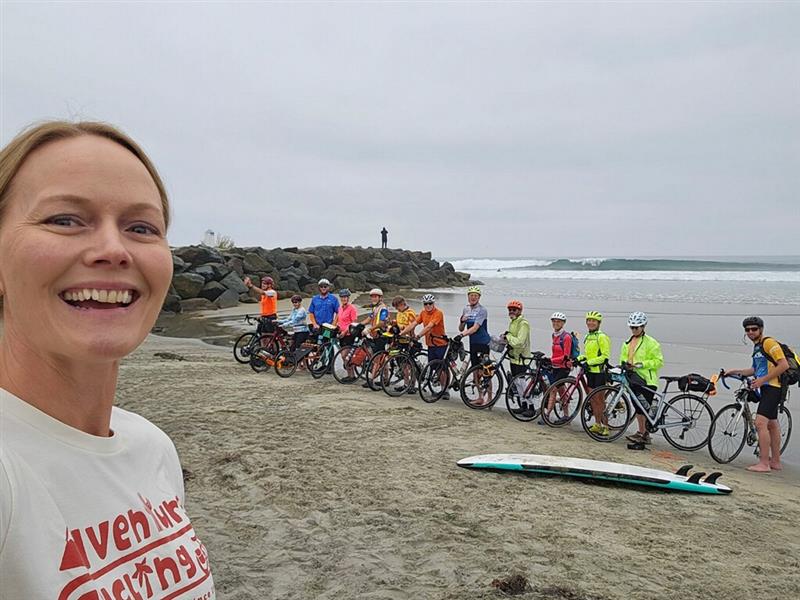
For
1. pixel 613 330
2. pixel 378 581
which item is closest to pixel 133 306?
pixel 378 581

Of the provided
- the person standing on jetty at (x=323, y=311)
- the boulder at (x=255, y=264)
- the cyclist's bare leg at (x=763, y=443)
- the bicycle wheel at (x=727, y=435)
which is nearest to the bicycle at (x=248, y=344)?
the person standing on jetty at (x=323, y=311)

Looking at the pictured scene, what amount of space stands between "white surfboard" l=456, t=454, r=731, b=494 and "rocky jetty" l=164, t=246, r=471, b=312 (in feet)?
51.0

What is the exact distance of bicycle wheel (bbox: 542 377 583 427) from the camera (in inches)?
337

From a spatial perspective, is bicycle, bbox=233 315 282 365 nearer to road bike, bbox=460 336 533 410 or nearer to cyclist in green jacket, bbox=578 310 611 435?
road bike, bbox=460 336 533 410

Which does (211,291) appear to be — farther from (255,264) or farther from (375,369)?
(375,369)

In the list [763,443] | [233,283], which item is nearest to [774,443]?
[763,443]

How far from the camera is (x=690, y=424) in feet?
25.9

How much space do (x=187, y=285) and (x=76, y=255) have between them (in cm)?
2443

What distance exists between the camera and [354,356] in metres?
11.0

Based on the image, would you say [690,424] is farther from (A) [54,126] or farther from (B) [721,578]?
(A) [54,126]

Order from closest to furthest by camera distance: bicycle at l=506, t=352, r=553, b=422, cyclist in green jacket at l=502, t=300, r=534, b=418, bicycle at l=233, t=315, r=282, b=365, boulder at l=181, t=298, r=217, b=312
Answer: bicycle at l=506, t=352, r=553, b=422 → cyclist in green jacket at l=502, t=300, r=534, b=418 → bicycle at l=233, t=315, r=282, b=365 → boulder at l=181, t=298, r=217, b=312

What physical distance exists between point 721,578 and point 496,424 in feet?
14.7

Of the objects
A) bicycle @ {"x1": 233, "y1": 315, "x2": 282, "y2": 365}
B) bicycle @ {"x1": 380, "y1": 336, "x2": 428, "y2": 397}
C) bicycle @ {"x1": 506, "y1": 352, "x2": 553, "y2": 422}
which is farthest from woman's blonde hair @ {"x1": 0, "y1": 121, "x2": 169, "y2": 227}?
bicycle @ {"x1": 233, "y1": 315, "x2": 282, "y2": 365}

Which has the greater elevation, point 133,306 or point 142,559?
point 133,306
